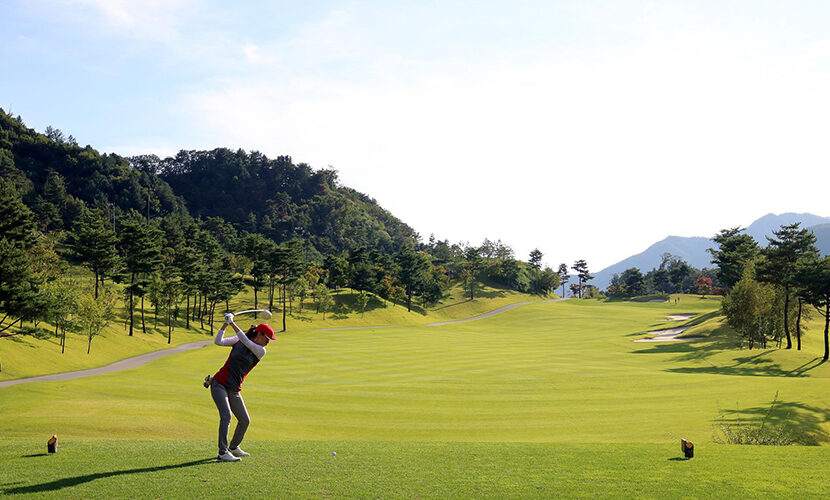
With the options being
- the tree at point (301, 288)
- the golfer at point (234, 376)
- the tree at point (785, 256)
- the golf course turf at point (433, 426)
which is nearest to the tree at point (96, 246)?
the golf course turf at point (433, 426)

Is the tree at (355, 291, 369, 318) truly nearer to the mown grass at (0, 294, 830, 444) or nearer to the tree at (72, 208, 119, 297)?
the tree at (72, 208, 119, 297)

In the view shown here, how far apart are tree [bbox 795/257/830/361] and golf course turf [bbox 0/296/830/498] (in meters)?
5.75

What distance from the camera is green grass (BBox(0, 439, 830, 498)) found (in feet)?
30.8

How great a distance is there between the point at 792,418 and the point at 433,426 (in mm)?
16588

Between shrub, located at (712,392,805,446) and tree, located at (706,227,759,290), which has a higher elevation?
tree, located at (706,227,759,290)

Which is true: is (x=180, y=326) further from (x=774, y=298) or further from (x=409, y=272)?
(x=774, y=298)

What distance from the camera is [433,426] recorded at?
22875mm

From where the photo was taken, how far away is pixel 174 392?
30.2 meters

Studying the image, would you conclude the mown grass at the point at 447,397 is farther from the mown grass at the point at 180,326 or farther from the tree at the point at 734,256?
the tree at the point at 734,256

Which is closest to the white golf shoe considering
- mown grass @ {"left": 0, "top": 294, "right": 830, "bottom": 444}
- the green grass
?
the green grass

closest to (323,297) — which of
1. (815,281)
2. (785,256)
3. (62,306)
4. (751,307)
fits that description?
(62,306)

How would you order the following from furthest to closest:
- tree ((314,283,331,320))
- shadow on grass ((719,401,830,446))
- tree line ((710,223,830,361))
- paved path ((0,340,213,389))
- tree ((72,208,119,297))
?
tree ((314,283,331,320)), tree ((72,208,119,297)), tree line ((710,223,830,361)), paved path ((0,340,213,389)), shadow on grass ((719,401,830,446))

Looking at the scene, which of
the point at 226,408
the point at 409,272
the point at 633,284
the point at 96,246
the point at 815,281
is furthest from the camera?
the point at 633,284

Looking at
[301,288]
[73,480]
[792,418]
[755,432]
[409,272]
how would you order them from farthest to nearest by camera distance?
[409,272] < [301,288] < [792,418] < [755,432] < [73,480]
